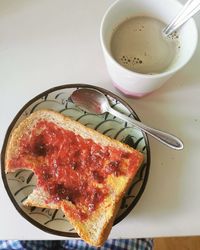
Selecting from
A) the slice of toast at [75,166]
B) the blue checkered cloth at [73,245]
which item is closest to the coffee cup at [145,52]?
the slice of toast at [75,166]

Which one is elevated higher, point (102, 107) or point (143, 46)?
point (143, 46)

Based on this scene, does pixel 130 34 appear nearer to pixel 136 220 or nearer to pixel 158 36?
pixel 158 36

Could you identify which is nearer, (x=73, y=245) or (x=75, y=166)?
(x=75, y=166)

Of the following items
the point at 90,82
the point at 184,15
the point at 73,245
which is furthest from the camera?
the point at 73,245

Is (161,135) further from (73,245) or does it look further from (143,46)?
(73,245)

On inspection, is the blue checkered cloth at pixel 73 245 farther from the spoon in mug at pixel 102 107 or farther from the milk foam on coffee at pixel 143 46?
the milk foam on coffee at pixel 143 46

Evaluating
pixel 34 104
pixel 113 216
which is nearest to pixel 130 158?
pixel 113 216

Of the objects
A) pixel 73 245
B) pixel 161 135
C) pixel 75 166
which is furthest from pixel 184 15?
pixel 73 245
